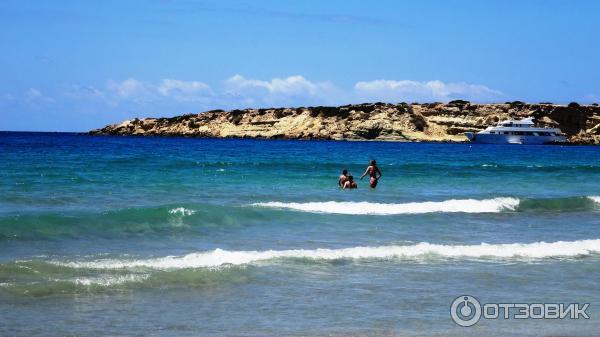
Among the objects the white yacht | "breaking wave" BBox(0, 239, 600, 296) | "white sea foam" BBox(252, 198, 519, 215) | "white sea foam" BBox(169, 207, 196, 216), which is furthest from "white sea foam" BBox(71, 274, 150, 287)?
the white yacht

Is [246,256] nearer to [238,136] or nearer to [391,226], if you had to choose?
[391,226]

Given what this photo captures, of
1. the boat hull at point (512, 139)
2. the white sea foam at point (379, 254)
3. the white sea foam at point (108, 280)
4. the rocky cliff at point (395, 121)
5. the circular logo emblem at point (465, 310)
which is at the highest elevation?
the rocky cliff at point (395, 121)

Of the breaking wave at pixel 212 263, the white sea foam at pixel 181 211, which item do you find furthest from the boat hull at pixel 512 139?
the breaking wave at pixel 212 263

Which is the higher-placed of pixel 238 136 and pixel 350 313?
pixel 238 136

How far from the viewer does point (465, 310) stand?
380 inches

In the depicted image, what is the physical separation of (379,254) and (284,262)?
1892mm

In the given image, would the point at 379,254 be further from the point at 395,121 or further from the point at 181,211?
the point at 395,121

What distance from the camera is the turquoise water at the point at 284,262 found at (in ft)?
29.8

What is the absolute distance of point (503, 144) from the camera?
112 metres

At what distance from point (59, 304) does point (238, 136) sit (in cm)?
12045

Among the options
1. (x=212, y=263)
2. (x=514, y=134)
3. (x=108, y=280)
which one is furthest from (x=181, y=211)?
(x=514, y=134)

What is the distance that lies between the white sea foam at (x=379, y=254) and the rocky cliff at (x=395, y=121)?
10532cm

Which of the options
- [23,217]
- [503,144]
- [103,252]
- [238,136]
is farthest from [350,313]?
[238,136]

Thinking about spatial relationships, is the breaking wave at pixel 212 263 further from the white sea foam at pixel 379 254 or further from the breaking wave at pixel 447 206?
the breaking wave at pixel 447 206
